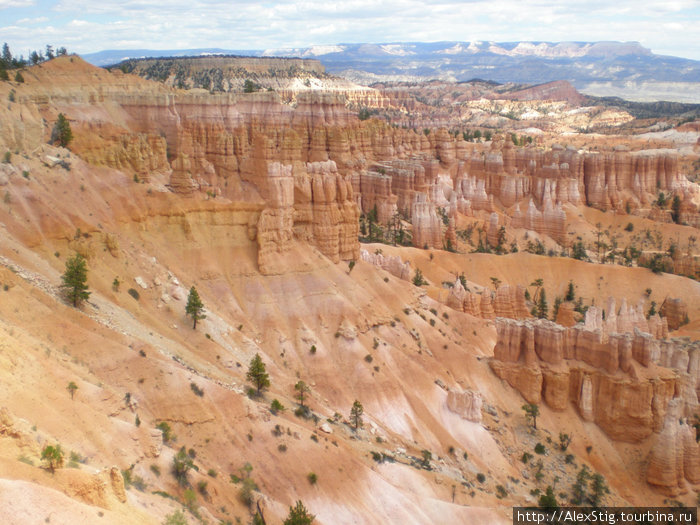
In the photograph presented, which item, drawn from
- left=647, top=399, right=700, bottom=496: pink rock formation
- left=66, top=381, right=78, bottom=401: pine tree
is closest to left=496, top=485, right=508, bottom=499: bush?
left=647, top=399, right=700, bottom=496: pink rock formation

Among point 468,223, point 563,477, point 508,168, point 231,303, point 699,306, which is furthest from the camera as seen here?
point 508,168

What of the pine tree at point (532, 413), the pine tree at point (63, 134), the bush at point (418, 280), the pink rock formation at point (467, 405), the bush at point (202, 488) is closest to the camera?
the bush at point (202, 488)

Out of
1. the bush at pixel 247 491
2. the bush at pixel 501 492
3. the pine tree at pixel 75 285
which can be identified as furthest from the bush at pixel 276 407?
the bush at pixel 501 492

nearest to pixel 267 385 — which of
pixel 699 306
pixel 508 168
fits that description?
pixel 699 306

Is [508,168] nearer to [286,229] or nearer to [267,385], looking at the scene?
[286,229]

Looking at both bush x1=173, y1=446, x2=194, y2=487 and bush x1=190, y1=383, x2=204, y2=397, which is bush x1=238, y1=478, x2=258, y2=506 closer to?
bush x1=173, y1=446, x2=194, y2=487

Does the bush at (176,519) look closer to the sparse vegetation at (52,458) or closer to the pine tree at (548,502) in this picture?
the sparse vegetation at (52,458)

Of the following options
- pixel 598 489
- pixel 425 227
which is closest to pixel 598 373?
pixel 598 489

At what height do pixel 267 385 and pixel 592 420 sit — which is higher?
pixel 267 385
